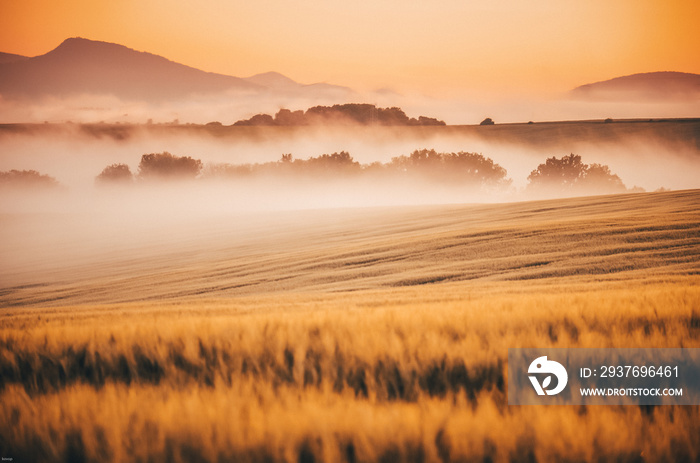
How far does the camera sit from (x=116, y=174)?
239ft

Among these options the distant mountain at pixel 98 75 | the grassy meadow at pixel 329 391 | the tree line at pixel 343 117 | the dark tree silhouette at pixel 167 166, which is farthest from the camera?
the tree line at pixel 343 117

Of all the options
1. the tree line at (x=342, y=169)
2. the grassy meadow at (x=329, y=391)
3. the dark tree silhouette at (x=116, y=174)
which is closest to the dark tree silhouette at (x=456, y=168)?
the tree line at (x=342, y=169)

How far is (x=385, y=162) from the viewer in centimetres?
7700

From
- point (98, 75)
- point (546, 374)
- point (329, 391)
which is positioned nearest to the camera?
point (329, 391)

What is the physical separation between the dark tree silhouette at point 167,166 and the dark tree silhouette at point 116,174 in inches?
92.4

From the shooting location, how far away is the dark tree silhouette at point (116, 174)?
2761 inches

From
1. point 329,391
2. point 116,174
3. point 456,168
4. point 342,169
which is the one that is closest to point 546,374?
point 329,391

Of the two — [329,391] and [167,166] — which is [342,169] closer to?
[167,166]

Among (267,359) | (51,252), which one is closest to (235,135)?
(51,252)

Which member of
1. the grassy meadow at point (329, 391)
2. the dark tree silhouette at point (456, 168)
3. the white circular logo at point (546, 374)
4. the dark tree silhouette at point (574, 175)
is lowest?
the white circular logo at point (546, 374)

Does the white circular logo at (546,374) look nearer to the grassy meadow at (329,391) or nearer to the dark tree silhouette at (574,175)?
the grassy meadow at (329,391)

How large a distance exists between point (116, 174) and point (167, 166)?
7907 millimetres

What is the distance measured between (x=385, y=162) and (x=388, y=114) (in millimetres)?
11376

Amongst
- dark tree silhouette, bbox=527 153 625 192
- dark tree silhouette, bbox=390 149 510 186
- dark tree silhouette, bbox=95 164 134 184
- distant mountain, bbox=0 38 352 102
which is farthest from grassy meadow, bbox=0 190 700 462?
dark tree silhouette, bbox=95 164 134 184
